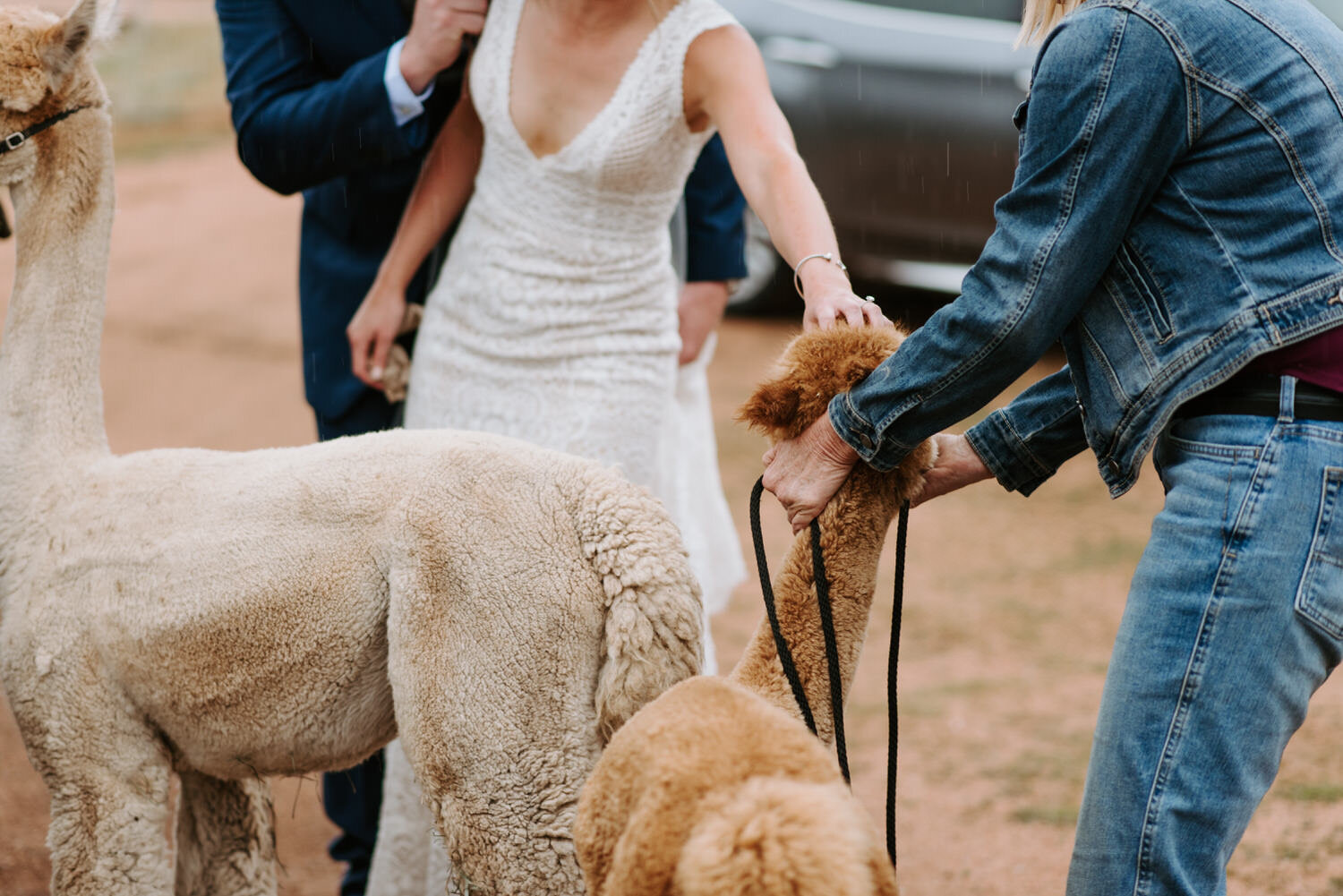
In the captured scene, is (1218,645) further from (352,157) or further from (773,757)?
(352,157)

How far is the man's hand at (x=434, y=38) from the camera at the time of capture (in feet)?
8.55

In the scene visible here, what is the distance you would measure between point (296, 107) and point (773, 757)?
1.84m

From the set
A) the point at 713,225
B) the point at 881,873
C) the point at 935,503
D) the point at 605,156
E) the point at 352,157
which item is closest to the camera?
the point at 881,873

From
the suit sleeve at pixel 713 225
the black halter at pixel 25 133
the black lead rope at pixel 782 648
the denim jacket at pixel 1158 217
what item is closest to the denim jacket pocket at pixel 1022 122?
the denim jacket at pixel 1158 217

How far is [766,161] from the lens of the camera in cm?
231

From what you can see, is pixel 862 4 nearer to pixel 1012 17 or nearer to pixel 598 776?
pixel 1012 17

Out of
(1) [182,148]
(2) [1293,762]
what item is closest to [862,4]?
(2) [1293,762]

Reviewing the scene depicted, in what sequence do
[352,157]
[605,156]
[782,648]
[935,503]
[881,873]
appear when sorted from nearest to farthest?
[881,873], [782,648], [605,156], [352,157], [935,503]

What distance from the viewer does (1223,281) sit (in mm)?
1654

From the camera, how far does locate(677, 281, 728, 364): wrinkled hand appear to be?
10.9 ft

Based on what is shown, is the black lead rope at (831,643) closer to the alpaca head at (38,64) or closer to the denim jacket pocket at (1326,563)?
the denim jacket pocket at (1326,563)

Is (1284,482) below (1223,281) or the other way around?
below

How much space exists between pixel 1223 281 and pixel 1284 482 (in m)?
0.27

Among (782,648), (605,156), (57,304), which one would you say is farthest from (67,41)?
(782,648)
